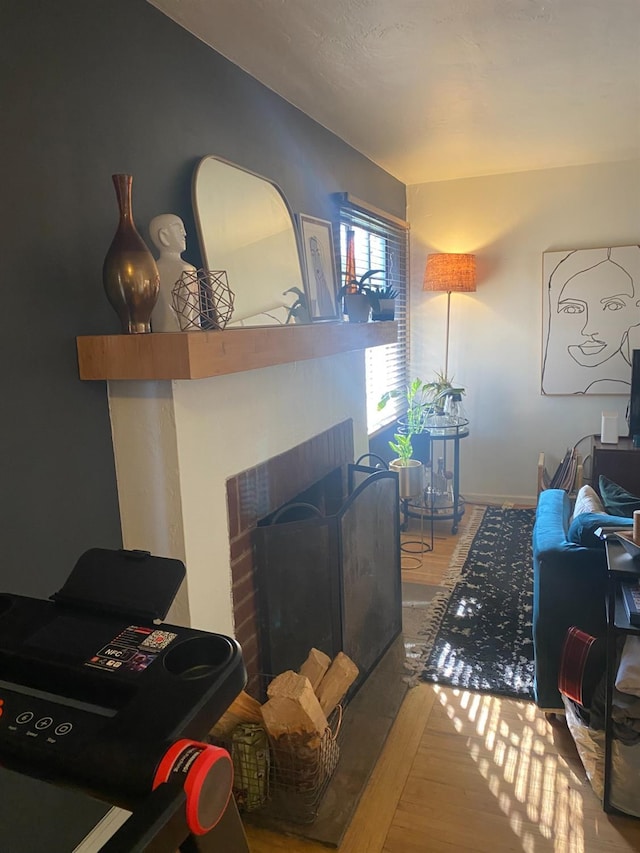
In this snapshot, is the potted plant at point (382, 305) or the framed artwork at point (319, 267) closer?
the framed artwork at point (319, 267)

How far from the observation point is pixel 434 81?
8.21 ft

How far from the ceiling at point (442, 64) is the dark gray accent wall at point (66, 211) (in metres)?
0.27

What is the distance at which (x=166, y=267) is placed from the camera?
168 cm

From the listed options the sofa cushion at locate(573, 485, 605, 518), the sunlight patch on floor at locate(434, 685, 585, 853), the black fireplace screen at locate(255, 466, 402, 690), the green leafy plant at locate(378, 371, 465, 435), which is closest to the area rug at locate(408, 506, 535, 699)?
the sunlight patch on floor at locate(434, 685, 585, 853)

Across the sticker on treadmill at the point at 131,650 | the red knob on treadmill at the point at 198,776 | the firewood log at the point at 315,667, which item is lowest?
the firewood log at the point at 315,667

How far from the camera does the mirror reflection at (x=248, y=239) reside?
1.99 m

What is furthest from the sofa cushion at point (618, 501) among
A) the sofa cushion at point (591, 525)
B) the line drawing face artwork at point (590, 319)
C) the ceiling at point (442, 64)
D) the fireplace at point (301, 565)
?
the line drawing face artwork at point (590, 319)

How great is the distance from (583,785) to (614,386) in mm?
2997

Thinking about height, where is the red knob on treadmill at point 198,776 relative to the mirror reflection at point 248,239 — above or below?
below

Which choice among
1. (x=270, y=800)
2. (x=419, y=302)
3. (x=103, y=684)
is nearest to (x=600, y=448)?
(x=419, y=302)

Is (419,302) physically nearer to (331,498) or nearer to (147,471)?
(331,498)

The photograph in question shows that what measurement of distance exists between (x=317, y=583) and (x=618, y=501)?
1249 mm

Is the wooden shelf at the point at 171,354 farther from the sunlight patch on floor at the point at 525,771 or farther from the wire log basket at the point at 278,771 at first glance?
the sunlight patch on floor at the point at 525,771

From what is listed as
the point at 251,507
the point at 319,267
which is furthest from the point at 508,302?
the point at 251,507
